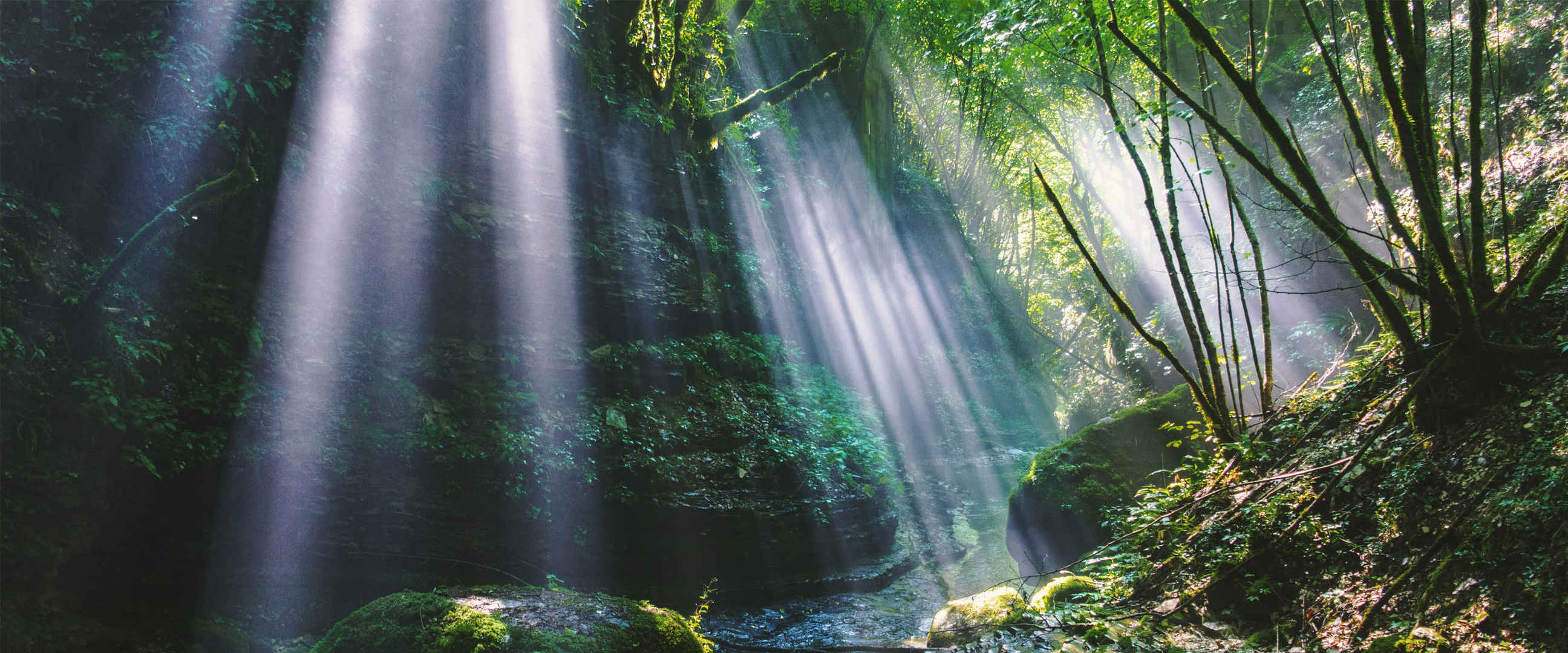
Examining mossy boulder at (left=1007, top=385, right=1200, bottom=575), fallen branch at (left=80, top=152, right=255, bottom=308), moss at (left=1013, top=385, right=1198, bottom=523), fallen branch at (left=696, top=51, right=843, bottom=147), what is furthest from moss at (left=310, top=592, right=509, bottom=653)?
fallen branch at (left=696, top=51, right=843, bottom=147)

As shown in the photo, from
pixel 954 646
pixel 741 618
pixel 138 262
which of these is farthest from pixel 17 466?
pixel 954 646

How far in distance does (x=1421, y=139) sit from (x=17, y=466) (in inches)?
328

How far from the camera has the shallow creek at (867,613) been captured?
19.6 feet

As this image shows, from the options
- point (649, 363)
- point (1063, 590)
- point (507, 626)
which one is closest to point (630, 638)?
point (507, 626)

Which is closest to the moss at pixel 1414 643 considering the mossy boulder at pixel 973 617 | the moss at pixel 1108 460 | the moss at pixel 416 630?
the mossy boulder at pixel 973 617

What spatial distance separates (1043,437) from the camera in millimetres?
19578

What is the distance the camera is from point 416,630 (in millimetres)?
3066

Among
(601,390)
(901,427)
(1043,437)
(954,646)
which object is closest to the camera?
(954,646)

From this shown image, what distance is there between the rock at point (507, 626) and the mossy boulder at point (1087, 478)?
528 centimetres

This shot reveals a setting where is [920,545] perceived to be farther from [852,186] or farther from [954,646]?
[852,186]

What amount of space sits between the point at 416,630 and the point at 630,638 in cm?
108

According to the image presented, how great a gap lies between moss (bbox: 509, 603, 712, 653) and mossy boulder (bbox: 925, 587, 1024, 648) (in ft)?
7.03

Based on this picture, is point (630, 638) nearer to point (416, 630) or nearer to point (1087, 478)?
point (416, 630)

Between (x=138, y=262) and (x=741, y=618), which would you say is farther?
(x=741, y=618)
